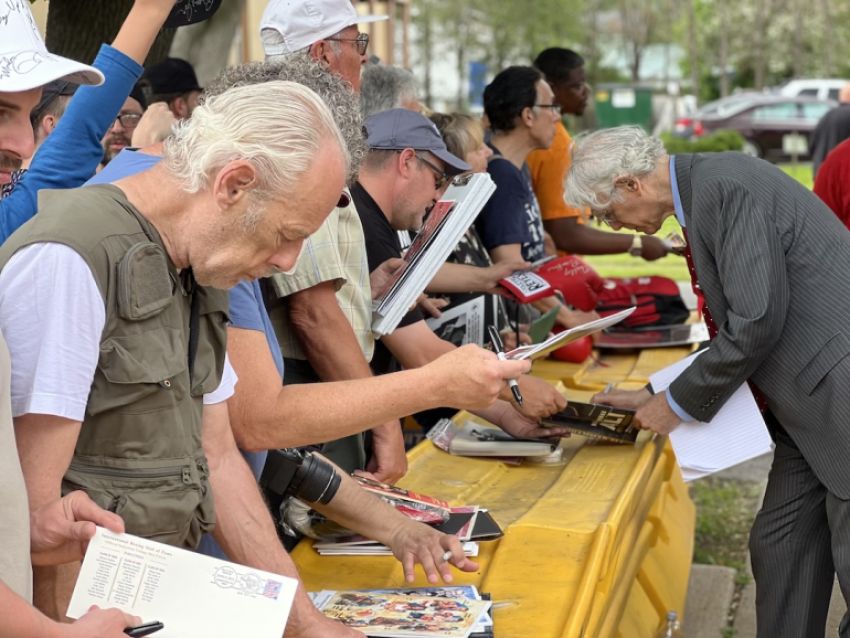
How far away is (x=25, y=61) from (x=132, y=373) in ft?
1.77

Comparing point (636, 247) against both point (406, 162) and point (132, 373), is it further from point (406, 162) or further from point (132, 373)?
point (132, 373)

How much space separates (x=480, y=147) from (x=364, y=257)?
76.9 inches

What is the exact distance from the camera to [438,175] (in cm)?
367

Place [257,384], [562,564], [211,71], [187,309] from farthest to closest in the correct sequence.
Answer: [211,71], [562,564], [257,384], [187,309]

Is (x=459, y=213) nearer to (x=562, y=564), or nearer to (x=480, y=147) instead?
(x=562, y=564)

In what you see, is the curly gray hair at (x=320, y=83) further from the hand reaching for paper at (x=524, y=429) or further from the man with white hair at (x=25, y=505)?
the hand reaching for paper at (x=524, y=429)

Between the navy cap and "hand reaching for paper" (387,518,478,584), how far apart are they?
1.26 meters

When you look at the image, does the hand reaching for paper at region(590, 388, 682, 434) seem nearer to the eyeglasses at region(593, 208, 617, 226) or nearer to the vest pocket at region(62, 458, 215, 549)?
the eyeglasses at region(593, 208, 617, 226)

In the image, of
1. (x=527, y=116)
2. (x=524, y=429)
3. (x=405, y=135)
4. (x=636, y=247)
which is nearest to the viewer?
(x=405, y=135)

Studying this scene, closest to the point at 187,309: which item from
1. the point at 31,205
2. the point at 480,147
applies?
the point at 31,205

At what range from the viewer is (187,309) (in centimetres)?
202

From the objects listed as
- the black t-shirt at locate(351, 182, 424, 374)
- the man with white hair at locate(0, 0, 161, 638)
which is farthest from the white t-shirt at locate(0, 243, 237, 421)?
the black t-shirt at locate(351, 182, 424, 374)

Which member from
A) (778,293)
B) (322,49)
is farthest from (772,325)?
(322,49)

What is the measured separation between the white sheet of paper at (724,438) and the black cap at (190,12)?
1.73m
